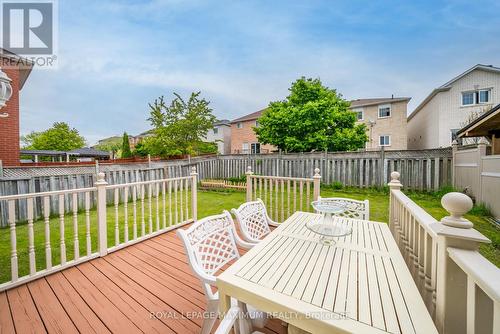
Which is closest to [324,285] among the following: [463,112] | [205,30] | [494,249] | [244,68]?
[494,249]

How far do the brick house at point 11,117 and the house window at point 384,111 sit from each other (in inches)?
749

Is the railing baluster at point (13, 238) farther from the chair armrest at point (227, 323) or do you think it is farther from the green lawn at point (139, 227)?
the chair armrest at point (227, 323)

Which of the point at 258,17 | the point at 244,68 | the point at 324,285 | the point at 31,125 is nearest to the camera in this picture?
the point at 324,285

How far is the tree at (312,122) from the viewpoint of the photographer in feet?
34.6

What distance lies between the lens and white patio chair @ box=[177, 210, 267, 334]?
148 cm

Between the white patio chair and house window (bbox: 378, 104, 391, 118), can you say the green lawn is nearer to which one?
the white patio chair

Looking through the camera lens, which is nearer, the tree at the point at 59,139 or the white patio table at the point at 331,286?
the white patio table at the point at 331,286

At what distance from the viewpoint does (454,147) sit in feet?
21.1

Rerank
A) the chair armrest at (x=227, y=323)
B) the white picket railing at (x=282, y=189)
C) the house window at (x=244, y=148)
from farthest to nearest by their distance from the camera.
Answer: the house window at (x=244, y=148) → the white picket railing at (x=282, y=189) → the chair armrest at (x=227, y=323)

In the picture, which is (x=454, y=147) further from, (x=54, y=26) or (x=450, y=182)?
(x=54, y=26)

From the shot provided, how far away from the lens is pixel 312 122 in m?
10.7

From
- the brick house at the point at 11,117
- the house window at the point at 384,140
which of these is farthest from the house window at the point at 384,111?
the brick house at the point at 11,117

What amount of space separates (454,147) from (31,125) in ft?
124

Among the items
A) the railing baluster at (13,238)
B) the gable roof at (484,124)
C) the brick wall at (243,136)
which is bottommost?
the railing baluster at (13,238)
